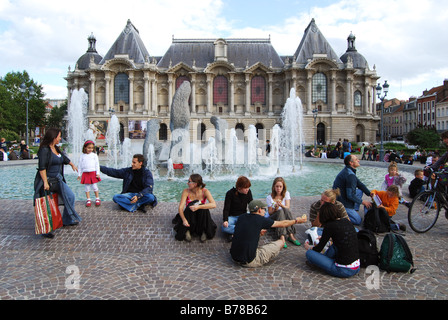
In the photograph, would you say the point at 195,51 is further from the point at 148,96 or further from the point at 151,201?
the point at 151,201

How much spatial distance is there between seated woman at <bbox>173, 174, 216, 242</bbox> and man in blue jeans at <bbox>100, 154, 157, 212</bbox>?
4.29 feet

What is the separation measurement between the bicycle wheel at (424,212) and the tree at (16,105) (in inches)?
2463

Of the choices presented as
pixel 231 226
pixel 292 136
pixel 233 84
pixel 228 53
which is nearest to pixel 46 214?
pixel 231 226

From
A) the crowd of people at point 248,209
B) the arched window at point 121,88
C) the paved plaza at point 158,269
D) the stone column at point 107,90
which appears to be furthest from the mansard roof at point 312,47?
the paved plaza at point 158,269

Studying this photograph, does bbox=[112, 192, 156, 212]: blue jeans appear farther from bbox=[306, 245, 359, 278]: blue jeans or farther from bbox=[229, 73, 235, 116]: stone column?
bbox=[229, 73, 235, 116]: stone column

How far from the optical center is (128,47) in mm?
53281

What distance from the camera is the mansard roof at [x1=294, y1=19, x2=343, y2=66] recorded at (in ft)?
171

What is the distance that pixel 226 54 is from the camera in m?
53.1

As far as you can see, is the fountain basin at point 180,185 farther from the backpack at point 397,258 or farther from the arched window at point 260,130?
the arched window at point 260,130

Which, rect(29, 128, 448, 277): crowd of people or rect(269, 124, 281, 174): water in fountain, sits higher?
rect(269, 124, 281, 174): water in fountain

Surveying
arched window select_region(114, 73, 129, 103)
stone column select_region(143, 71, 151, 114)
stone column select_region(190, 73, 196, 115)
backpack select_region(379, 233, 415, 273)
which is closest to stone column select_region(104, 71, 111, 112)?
arched window select_region(114, 73, 129, 103)

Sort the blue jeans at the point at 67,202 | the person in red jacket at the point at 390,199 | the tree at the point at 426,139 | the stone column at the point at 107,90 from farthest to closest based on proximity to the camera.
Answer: the stone column at the point at 107,90 → the tree at the point at 426,139 → the person in red jacket at the point at 390,199 → the blue jeans at the point at 67,202

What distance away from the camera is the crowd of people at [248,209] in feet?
15.6
